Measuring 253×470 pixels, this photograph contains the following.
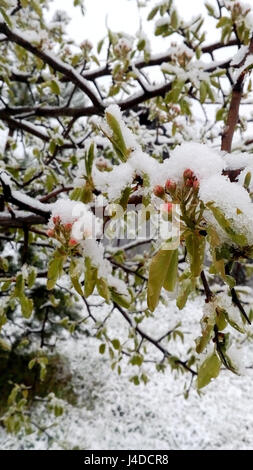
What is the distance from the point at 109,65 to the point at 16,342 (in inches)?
134

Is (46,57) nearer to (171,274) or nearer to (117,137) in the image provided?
(117,137)

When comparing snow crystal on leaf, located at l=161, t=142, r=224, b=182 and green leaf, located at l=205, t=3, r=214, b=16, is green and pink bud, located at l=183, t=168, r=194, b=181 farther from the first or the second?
green leaf, located at l=205, t=3, r=214, b=16

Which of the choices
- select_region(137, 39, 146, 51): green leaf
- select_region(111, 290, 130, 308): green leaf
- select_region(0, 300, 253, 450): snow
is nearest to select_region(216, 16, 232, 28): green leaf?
select_region(137, 39, 146, 51): green leaf

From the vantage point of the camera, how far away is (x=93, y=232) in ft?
2.03

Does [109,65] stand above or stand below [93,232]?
above

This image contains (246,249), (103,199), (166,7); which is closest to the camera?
(246,249)

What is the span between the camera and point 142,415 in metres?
4.64

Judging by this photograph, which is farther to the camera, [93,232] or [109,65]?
[109,65]

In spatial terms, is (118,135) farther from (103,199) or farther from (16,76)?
(16,76)

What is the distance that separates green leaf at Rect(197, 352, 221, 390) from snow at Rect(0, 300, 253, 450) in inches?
137

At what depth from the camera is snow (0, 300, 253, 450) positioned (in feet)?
13.4
